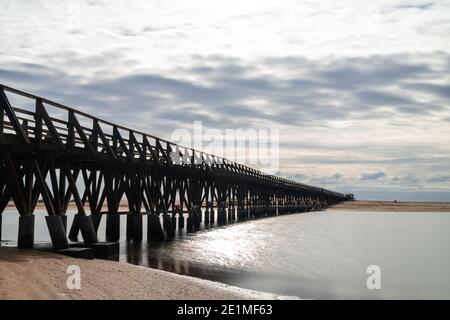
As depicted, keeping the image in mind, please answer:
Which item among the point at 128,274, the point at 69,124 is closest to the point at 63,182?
the point at 69,124

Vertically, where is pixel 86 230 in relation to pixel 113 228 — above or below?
above

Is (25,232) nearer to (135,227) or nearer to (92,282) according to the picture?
(92,282)

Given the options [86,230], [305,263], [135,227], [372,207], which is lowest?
[305,263]

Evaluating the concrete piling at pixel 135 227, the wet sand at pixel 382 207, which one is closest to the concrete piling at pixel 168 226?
the concrete piling at pixel 135 227

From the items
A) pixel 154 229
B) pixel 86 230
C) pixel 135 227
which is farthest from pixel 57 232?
pixel 154 229

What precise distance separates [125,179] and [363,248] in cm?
1398

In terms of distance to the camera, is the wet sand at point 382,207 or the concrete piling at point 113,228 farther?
the wet sand at point 382,207

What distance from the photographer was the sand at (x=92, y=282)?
9.10 meters

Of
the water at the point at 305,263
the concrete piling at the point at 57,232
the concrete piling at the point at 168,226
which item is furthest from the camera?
the concrete piling at the point at 168,226

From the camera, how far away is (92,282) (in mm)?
10750

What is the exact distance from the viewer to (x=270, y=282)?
1567 centimetres

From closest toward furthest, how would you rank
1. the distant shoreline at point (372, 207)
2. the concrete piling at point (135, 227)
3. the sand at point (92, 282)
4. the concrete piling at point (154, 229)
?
1. the sand at point (92, 282)
2. the concrete piling at point (135, 227)
3. the concrete piling at point (154, 229)
4. the distant shoreline at point (372, 207)

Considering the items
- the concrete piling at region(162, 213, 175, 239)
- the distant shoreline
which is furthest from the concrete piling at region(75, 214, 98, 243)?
the distant shoreline

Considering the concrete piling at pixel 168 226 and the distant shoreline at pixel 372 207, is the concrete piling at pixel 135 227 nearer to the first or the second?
the concrete piling at pixel 168 226
